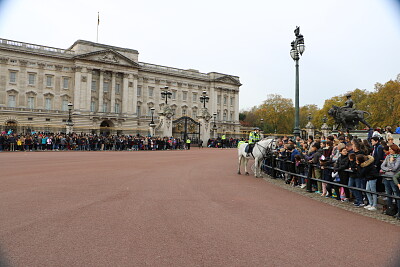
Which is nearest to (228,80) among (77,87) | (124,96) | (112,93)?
(124,96)

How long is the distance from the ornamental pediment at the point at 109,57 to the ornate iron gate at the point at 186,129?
96.9 feet

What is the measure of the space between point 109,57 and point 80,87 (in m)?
9.15

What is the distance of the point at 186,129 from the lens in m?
37.5

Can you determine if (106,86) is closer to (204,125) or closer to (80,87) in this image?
(80,87)

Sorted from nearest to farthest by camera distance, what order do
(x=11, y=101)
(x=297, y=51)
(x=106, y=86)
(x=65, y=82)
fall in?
(x=297, y=51) → (x=11, y=101) → (x=65, y=82) → (x=106, y=86)

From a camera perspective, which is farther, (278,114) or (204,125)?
(278,114)

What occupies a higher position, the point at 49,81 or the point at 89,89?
the point at 49,81

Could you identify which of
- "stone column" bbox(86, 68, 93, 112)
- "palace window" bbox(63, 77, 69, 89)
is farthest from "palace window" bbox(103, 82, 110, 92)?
"palace window" bbox(63, 77, 69, 89)

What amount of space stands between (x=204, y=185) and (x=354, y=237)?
5601 mm

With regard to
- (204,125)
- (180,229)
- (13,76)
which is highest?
(13,76)

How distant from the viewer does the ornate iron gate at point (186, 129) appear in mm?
37506

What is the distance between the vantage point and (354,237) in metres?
5.13

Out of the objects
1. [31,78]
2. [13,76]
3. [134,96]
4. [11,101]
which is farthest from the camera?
[134,96]

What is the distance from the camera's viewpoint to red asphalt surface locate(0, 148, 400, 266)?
13.5ft
